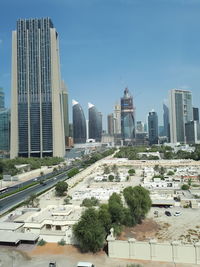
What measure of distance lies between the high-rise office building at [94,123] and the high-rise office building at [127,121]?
24.3 m

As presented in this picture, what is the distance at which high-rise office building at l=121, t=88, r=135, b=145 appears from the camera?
140875 millimetres

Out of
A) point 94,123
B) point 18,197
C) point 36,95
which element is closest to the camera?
point 18,197

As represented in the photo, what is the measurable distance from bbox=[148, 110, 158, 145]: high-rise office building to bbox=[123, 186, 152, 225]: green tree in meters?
129

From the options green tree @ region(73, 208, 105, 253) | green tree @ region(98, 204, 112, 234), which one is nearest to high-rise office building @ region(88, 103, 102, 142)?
green tree @ region(98, 204, 112, 234)

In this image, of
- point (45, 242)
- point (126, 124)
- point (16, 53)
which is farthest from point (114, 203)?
point (126, 124)

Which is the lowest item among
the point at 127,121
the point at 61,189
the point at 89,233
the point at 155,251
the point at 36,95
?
the point at 155,251

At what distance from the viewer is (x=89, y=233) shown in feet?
50.6

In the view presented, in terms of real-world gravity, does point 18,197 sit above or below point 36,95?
below

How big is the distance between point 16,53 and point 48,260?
6878 centimetres

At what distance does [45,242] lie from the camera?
16.9 meters

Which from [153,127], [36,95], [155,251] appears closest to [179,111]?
[153,127]

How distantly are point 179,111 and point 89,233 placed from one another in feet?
343

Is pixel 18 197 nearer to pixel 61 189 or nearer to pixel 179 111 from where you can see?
pixel 61 189

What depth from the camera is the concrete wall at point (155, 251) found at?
14039 millimetres
